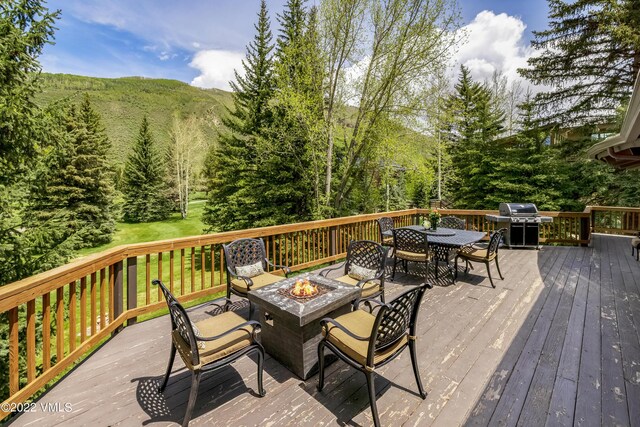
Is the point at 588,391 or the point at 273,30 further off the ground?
the point at 273,30

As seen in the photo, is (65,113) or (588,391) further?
(65,113)

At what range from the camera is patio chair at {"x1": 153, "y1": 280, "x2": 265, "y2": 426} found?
171cm

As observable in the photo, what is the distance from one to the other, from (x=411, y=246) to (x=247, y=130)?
29.3 ft

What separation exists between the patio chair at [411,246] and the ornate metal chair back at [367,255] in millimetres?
1169

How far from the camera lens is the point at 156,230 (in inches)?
764

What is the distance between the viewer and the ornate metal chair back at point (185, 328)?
1674mm

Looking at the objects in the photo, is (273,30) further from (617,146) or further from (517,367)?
(517,367)

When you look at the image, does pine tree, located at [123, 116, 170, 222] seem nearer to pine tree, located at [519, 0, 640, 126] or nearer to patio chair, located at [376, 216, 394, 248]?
patio chair, located at [376, 216, 394, 248]

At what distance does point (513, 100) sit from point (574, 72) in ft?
18.8

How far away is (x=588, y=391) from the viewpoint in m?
2.02

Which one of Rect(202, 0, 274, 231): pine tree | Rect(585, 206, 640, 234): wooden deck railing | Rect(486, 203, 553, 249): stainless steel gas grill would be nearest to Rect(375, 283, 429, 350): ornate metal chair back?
Rect(486, 203, 553, 249): stainless steel gas grill

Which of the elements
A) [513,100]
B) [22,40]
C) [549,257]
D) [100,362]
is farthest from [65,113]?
[513,100]

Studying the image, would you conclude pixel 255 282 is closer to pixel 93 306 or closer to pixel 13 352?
pixel 93 306

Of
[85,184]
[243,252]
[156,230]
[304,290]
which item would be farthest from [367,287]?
[156,230]
